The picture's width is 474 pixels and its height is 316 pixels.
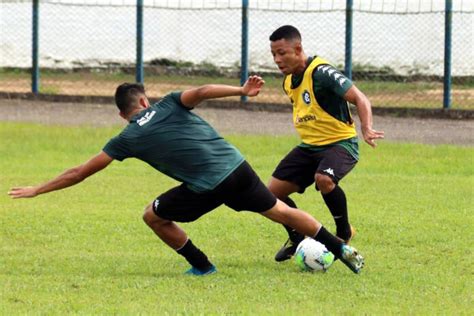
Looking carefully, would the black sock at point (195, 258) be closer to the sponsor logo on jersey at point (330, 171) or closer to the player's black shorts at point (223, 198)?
the player's black shorts at point (223, 198)

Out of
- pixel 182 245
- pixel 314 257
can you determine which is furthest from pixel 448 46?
pixel 182 245

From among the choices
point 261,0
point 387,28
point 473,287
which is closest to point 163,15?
point 261,0

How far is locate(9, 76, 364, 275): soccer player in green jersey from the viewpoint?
8344 millimetres

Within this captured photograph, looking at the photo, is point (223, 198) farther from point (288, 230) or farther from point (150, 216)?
point (288, 230)

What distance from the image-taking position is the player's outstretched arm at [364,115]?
8.41m

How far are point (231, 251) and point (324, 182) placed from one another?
1.11 metres

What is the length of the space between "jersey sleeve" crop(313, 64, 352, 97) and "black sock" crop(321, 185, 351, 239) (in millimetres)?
789

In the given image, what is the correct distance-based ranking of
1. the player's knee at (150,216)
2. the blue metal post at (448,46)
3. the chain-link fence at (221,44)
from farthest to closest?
1. the chain-link fence at (221,44)
2. the blue metal post at (448,46)
3. the player's knee at (150,216)

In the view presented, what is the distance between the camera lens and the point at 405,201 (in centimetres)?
1247

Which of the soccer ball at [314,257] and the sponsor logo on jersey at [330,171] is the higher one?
the sponsor logo on jersey at [330,171]

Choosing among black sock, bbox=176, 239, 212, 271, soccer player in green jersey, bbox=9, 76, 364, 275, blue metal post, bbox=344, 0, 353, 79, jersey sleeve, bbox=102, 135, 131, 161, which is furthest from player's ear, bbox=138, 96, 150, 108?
blue metal post, bbox=344, 0, 353, 79

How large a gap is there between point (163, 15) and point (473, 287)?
13996mm

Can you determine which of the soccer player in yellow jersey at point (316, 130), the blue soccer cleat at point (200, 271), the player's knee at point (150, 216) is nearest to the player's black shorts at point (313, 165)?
the soccer player in yellow jersey at point (316, 130)

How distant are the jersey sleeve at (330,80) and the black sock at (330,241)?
106 centimetres
